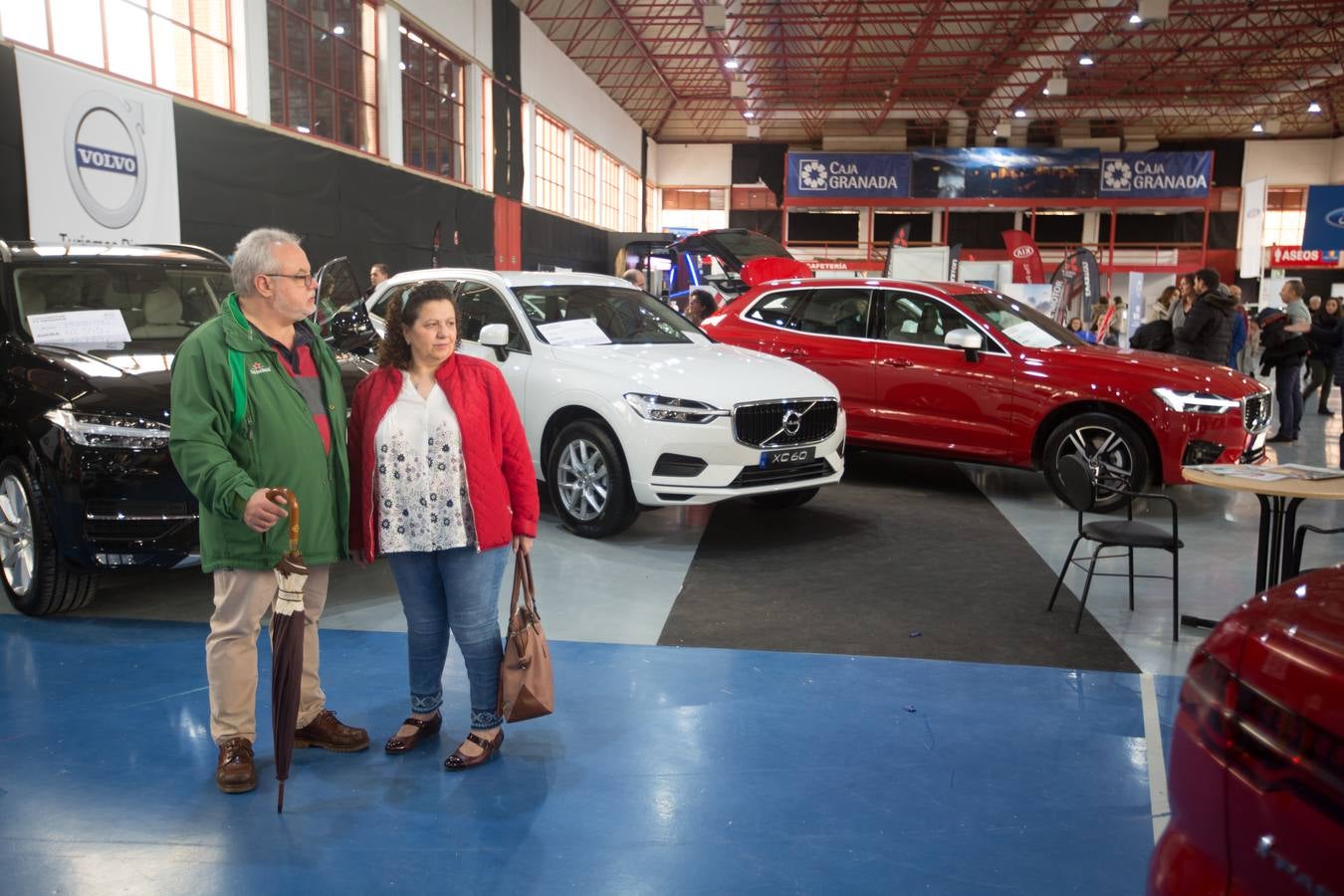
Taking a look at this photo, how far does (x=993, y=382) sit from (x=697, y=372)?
105 inches

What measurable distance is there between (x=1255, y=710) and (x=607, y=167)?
32.3 meters

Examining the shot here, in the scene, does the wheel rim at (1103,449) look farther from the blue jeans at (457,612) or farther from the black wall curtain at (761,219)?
the black wall curtain at (761,219)

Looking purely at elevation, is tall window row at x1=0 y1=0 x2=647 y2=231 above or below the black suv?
above

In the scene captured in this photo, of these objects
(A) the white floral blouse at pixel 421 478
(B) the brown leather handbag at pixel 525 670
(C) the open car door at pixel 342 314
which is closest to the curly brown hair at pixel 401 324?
(A) the white floral blouse at pixel 421 478

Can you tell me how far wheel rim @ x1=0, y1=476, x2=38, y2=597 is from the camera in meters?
4.74

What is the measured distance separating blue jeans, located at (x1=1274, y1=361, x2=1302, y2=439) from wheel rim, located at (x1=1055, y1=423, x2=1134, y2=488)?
16.4 ft

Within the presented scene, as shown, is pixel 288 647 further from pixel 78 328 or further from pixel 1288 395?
pixel 1288 395

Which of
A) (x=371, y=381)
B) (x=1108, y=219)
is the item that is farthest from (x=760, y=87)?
(x=371, y=381)

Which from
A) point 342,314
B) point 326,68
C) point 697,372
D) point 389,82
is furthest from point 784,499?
point 389,82

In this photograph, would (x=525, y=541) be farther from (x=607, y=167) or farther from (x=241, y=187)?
(x=607, y=167)

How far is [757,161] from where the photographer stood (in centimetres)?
3950

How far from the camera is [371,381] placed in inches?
128

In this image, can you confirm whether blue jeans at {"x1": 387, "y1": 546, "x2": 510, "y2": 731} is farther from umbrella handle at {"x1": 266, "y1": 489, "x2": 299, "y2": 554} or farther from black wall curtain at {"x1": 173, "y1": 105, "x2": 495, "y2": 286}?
black wall curtain at {"x1": 173, "y1": 105, "x2": 495, "y2": 286}

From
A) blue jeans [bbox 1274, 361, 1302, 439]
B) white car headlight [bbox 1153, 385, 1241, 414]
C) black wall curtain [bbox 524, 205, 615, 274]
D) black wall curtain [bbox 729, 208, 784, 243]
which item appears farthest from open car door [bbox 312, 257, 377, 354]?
black wall curtain [bbox 729, 208, 784, 243]
